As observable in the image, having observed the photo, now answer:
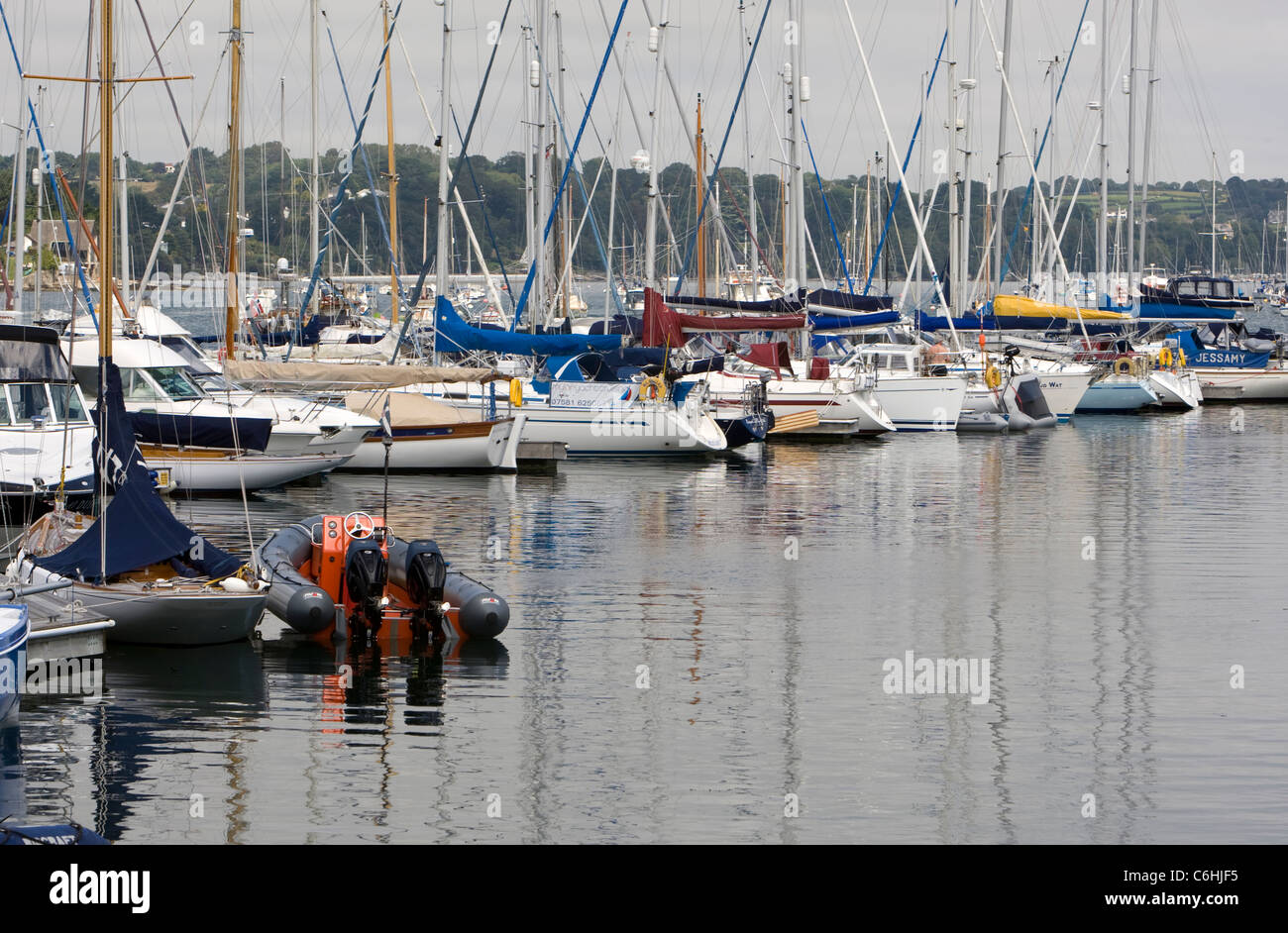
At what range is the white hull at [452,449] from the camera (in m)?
32.5

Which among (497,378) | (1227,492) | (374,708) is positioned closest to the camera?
(374,708)

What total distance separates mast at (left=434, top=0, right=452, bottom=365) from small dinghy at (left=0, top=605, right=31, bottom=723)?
67.4 feet

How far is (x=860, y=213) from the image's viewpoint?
10269 cm

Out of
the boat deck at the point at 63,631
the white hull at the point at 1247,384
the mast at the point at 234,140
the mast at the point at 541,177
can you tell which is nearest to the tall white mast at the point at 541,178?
the mast at the point at 541,177

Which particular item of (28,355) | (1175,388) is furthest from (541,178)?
(1175,388)

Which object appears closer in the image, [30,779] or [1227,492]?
[30,779]

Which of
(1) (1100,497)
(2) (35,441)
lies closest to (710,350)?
(1) (1100,497)

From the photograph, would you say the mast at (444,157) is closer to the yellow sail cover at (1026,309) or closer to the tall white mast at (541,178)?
the tall white mast at (541,178)

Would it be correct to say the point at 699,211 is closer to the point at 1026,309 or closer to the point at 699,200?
the point at 699,200

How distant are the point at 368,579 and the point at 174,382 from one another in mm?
14383

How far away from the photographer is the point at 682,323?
123 feet

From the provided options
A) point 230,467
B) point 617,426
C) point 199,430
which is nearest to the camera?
point 199,430

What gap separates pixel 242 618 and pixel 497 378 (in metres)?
18.8
